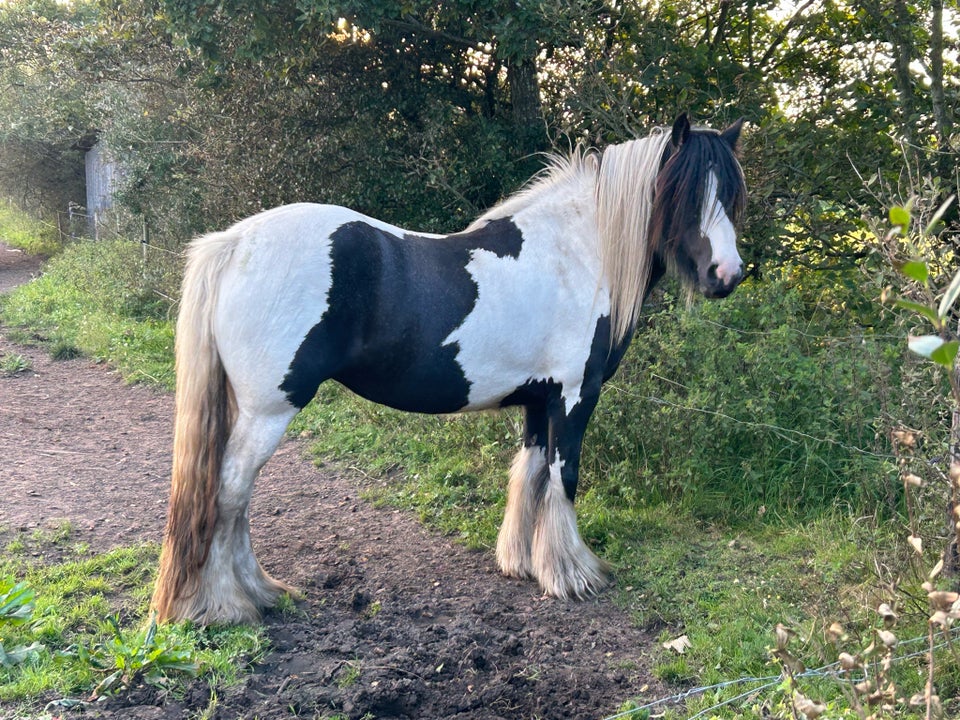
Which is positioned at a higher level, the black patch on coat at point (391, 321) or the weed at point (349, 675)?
the black patch on coat at point (391, 321)

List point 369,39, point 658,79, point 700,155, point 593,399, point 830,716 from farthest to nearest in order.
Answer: point 369,39
point 658,79
point 593,399
point 700,155
point 830,716

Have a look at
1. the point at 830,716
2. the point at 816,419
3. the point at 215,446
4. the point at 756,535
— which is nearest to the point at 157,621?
the point at 215,446

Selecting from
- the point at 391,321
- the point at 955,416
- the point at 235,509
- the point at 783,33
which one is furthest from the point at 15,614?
the point at 783,33

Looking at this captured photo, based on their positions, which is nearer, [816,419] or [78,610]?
[78,610]

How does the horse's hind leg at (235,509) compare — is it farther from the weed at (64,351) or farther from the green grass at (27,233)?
the green grass at (27,233)

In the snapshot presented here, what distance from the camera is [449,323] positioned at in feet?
11.2

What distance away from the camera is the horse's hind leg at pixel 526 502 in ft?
13.0

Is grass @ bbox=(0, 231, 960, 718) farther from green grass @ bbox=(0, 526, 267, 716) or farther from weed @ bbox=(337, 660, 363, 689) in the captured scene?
weed @ bbox=(337, 660, 363, 689)

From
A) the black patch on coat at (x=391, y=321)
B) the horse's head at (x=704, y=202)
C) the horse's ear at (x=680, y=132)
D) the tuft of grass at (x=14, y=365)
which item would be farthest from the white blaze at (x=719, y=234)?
the tuft of grass at (x=14, y=365)

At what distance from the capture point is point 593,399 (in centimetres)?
374

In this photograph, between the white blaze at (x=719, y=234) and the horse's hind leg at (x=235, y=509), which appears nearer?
the horse's hind leg at (x=235, y=509)

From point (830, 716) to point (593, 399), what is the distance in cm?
173

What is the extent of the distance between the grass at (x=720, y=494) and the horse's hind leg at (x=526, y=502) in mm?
352

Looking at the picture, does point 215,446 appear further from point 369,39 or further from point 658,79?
point 369,39
